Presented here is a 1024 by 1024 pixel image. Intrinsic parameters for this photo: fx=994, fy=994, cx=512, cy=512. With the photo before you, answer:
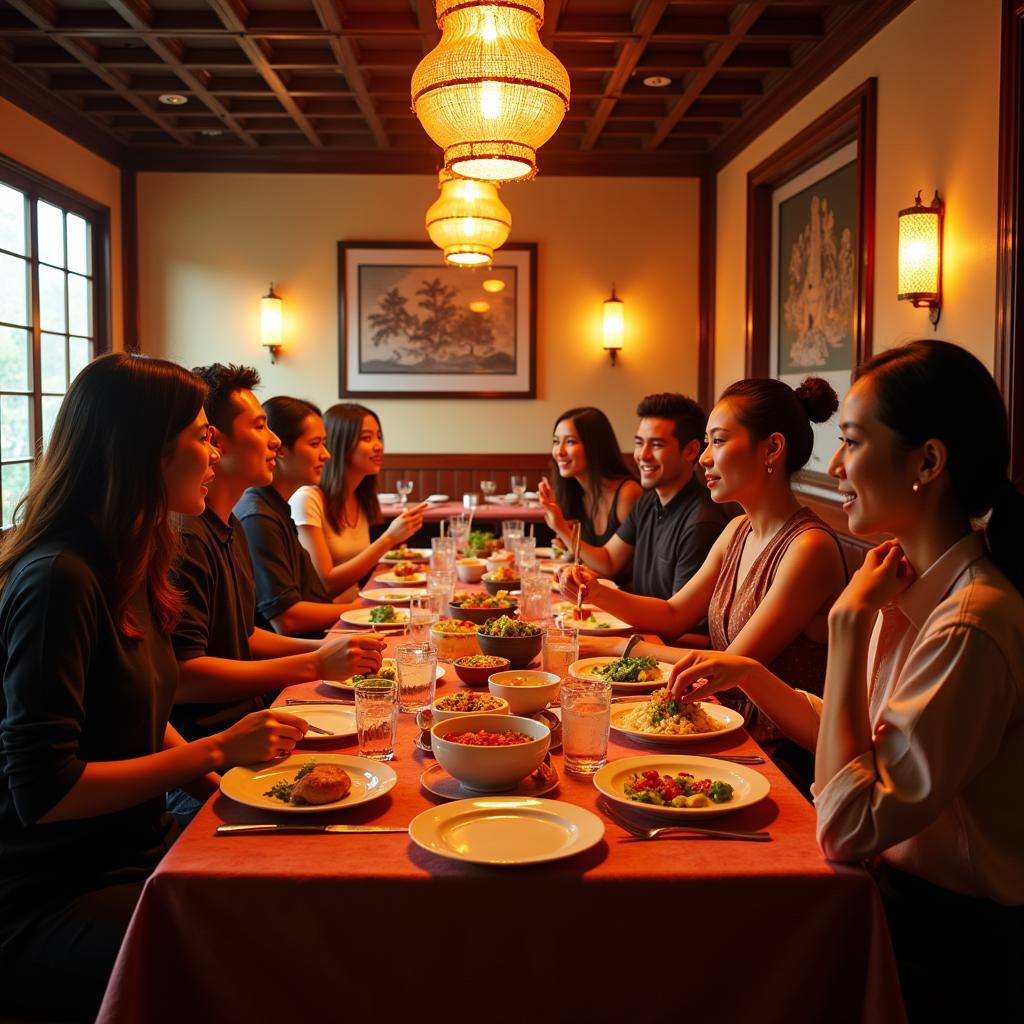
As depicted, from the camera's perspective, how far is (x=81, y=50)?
200 inches

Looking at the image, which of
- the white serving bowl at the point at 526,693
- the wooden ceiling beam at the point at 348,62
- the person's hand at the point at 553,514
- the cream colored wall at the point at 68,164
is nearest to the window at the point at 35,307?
the cream colored wall at the point at 68,164

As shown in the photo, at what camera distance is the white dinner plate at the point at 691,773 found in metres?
1.34

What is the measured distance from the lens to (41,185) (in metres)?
5.94

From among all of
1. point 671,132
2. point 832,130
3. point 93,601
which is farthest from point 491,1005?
point 671,132

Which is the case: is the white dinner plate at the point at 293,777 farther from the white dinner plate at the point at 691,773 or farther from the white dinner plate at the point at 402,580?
the white dinner plate at the point at 402,580

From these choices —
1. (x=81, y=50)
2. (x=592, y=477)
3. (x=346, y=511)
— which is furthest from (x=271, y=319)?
(x=592, y=477)

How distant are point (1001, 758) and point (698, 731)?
0.53 meters

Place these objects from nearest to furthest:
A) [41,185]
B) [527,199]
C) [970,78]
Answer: [970,78], [41,185], [527,199]

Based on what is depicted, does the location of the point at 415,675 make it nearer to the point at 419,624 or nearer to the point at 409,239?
the point at 419,624

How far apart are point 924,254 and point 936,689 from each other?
300 cm

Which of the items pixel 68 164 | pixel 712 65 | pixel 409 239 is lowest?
pixel 409 239

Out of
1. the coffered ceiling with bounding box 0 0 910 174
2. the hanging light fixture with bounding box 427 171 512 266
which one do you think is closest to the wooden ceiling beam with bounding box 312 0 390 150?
the coffered ceiling with bounding box 0 0 910 174

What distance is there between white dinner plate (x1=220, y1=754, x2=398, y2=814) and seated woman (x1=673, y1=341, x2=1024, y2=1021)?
0.62 m

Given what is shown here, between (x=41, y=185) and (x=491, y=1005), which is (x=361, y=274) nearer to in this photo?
(x=41, y=185)
